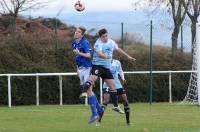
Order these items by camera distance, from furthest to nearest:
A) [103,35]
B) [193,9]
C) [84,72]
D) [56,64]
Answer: [193,9], [56,64], [84,72], [103,35]

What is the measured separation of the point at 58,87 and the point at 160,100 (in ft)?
15.0

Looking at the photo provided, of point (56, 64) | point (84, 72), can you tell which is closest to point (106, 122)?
point (84, 72)

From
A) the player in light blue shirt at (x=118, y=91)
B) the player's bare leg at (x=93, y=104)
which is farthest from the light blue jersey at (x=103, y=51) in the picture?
the player in light blue shirt at (x=118, y=91)

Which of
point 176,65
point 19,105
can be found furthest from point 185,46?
point 19,105

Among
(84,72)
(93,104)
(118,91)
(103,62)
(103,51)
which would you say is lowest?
(93,104)

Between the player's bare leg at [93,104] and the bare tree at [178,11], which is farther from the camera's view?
the bare tree at [178,11]

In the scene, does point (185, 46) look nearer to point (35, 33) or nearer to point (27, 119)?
point (35, 33)

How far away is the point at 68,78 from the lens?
28375 mm

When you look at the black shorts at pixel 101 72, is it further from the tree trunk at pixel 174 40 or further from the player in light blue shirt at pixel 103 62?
the tree trunk at pixel 174 40

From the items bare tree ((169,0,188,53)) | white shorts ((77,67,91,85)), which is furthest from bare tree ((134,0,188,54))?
white shorts ((77,67,91,85))

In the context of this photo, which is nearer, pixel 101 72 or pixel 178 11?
pixel 101 72

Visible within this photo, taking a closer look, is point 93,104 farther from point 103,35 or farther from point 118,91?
point 103,35

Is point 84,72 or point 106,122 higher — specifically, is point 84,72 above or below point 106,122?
above

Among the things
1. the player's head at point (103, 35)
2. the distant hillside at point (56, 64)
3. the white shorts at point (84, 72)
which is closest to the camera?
the player's head at point (103, 35)
